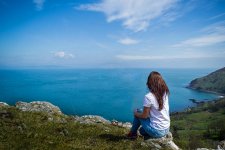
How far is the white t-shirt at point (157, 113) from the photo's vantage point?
10.7 meters

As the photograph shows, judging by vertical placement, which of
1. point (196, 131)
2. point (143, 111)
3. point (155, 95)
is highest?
point (155, 95)

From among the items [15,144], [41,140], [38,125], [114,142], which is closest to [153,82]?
[114,142]

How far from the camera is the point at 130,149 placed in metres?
11.2

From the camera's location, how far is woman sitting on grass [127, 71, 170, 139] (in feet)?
34.4

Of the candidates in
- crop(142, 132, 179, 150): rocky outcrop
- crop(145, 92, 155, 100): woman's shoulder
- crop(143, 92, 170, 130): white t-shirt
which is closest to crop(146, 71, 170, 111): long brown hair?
crop(145, 92, 155, 100): woman's shoulder

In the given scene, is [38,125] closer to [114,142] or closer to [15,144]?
[15,144]

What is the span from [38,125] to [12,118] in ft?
6.25

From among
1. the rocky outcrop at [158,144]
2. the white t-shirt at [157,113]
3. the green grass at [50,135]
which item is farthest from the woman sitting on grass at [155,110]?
the green grass at [50,135]

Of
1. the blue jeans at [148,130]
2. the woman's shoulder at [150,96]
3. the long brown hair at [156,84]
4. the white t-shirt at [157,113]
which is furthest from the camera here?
the blue jeans at [148,130]

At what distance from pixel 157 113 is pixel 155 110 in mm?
193

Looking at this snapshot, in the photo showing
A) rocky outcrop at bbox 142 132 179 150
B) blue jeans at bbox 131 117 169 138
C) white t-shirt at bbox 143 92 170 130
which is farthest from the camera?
rocky outcrop at bbox 142 132 179 150

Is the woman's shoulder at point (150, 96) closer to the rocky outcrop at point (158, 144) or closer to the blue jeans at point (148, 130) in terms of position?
the blue jeans at point (148, 130)

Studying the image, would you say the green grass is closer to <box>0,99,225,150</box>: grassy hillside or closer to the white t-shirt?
<box>0,99,225,150</box>: grassy hillside

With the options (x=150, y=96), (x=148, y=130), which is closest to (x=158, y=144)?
(x=148, y=130)
